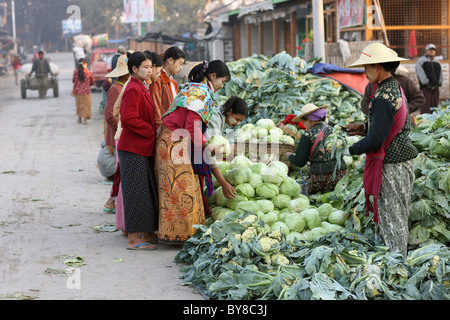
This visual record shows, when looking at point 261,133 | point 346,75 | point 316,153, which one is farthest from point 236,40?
point 316,153

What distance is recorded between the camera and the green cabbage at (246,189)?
630 cm

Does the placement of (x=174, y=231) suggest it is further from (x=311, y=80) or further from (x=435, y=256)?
(x=311, y=80)

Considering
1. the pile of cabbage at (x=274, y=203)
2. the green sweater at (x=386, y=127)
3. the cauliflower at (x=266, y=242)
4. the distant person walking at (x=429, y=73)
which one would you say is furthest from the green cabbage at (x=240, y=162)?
the distant person walking at (x=429, y=73)

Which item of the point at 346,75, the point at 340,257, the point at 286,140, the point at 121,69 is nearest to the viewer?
the point at 340,257

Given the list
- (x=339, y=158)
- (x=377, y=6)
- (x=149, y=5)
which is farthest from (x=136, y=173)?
(x=149, y=5)

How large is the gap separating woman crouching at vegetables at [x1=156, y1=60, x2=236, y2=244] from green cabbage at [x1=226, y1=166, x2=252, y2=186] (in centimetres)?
26

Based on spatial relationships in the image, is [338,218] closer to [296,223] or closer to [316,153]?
[296,223]

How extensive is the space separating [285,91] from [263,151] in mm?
3073

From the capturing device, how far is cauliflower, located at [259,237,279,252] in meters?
5.03

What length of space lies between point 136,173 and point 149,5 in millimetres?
35235

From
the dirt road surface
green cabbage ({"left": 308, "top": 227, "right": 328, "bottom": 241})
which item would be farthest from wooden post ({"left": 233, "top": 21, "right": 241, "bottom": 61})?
green cabbage ({"left": 308, "top": 227, "right": 328, "bottom": 241})

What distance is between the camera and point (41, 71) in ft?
80.1

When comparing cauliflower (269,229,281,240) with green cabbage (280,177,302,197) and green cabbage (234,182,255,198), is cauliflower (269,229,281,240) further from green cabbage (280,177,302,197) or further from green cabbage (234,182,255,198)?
green cabbage (280,177,302,197)

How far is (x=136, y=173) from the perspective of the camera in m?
6.05
